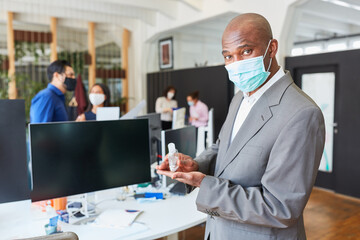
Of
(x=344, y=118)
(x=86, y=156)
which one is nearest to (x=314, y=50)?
(x=344, y=118)

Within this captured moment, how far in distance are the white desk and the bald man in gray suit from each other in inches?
16.0

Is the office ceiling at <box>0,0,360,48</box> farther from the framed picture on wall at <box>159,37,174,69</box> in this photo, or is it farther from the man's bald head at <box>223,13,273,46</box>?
the man's bald head at <box>223,13,273,46</box>

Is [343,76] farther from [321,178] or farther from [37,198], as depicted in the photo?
[37,198]

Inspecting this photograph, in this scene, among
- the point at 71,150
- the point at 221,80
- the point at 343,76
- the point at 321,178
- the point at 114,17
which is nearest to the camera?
the point at 71,150

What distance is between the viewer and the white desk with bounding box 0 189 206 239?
1.59 m

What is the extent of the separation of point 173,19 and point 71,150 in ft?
22.6

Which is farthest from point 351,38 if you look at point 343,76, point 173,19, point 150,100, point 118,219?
point 150,100

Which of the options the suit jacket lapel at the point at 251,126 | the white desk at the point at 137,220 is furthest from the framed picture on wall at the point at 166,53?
the suit jacket lapel at the point at 251,126

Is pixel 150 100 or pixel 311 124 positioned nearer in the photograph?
pixel 311 124

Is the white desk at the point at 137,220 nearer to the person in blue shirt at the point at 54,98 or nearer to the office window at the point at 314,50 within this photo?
the person in blue shirt at the point at 54,98

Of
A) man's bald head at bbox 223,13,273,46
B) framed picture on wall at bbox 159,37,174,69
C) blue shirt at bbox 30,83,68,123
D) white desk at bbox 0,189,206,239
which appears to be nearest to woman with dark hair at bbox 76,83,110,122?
blue shirt at bbox 30,83,68,123

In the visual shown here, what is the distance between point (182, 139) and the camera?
238 centimetres

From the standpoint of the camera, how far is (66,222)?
176cm

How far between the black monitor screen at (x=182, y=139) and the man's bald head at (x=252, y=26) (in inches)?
43.5
